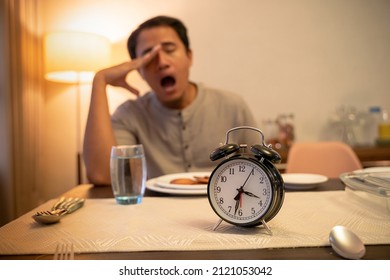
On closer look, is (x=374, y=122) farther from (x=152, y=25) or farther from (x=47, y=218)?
(x=47, y=218)

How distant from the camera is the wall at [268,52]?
0.94 meters

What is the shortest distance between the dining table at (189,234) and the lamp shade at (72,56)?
58 cm

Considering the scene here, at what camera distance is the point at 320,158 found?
1047 millimetres

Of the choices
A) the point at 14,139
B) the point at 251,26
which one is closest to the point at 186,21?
the point at 251,26

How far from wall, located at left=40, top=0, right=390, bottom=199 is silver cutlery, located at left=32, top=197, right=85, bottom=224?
0.40 m

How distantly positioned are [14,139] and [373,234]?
681 mm

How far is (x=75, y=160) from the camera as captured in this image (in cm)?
91

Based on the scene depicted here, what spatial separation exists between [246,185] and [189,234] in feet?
0.26

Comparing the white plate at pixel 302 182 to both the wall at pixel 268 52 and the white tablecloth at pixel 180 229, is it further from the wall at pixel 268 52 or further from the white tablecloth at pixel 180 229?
the wall at pixel 268 52

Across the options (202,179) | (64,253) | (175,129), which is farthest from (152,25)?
(64,253)

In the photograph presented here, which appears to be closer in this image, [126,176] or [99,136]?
[126,176]

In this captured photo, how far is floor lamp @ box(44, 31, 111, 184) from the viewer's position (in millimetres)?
938

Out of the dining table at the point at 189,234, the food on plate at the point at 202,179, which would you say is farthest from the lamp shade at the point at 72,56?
the dining table at the point at 189,234
